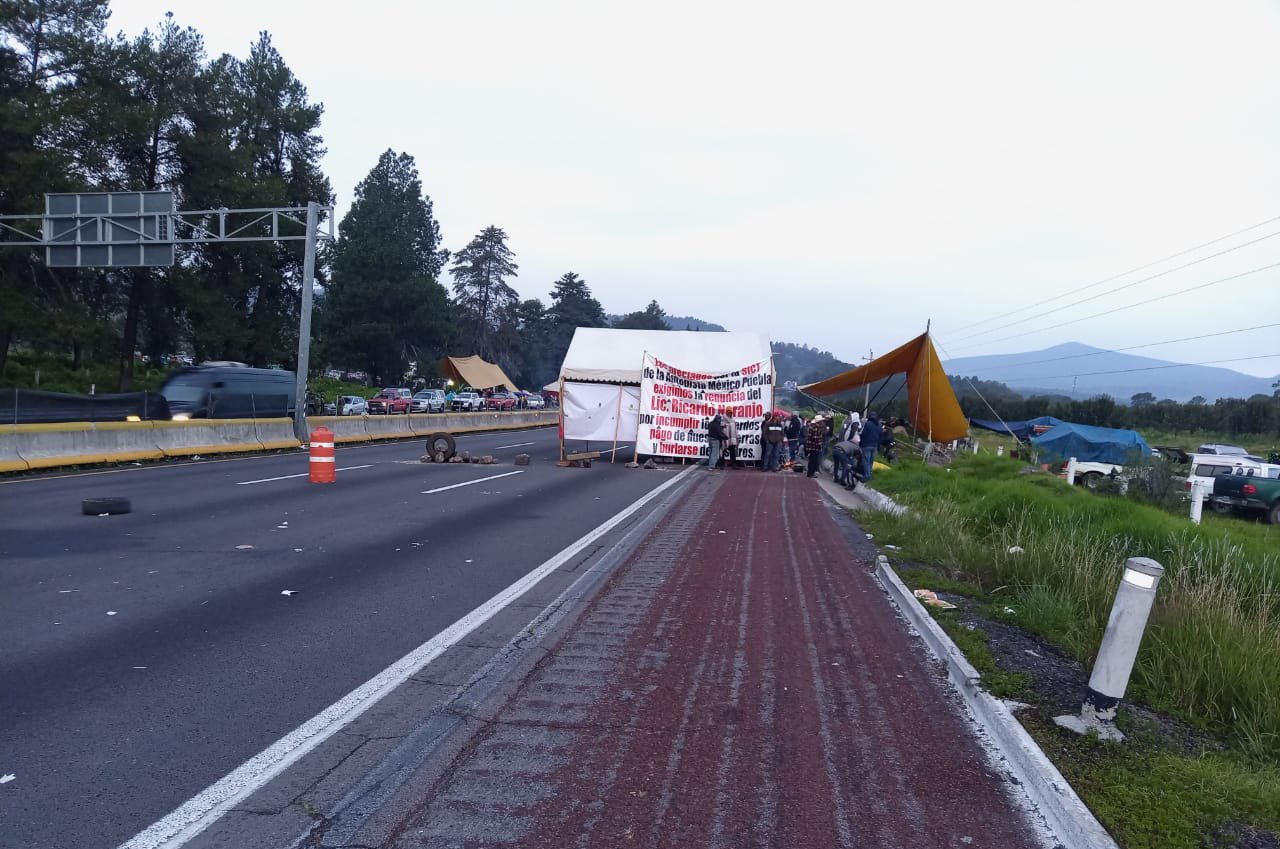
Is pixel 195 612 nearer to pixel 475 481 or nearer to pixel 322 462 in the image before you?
pixel 322 462

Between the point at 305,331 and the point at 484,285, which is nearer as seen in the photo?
the point at 305,331

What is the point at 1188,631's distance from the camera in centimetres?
626

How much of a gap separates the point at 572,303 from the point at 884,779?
316 ft

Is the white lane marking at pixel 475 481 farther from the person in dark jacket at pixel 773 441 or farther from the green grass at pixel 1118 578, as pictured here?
the green grass at pixel 1118 578

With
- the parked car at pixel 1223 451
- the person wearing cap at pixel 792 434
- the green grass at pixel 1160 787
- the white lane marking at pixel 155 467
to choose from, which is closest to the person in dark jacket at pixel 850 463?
the person wearing cap at pixel 792 434

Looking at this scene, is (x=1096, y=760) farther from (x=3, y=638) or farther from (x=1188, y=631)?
(x=3, y=638)

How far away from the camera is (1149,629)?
21.2ft

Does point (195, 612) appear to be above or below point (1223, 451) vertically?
below

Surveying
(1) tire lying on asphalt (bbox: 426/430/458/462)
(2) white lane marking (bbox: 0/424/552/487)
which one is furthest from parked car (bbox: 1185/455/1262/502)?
(2) white lane marking (bbox: 0/424/552/487)

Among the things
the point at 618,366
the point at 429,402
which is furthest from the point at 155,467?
the point at 429,402

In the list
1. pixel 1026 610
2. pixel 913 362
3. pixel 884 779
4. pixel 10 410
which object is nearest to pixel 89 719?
pixel 884 779

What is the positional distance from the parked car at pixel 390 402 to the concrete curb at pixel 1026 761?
4447cm

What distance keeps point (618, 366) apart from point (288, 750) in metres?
20.8

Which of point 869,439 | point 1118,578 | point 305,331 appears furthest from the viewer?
point 305,331
